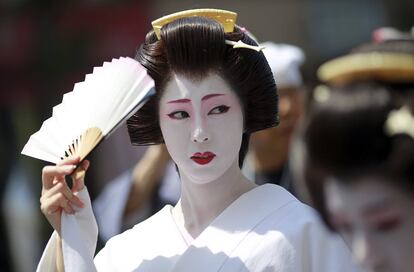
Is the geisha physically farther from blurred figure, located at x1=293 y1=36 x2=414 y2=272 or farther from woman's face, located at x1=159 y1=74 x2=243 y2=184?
blurred figure, located at x1=293 y1=36 x2=414 y2=272

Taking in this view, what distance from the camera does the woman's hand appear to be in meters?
2.94

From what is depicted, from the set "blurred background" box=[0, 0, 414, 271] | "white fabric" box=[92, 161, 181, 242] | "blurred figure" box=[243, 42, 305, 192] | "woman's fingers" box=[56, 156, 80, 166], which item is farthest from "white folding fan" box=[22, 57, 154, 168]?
"blurred background" box=[0, 0, 414, 271]

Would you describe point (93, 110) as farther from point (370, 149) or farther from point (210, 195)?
point (370, 149)

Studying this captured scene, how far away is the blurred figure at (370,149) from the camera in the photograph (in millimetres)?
2014

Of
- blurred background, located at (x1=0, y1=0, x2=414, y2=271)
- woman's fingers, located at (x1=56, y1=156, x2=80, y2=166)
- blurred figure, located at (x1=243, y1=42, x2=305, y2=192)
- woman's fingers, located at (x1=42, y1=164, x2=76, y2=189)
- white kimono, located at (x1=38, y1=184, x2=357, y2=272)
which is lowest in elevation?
blurred background, located at (x1=0, y1=0, x2=414, y2=271)

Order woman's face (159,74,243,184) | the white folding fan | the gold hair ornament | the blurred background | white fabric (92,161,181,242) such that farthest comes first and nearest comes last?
1. the blurred background
2. white fabric (92,161,181,242)
3. the gold hair ornament
4. woman's face (159,74,243,184)
5. the white folding fan

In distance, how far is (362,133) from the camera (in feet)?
6.60

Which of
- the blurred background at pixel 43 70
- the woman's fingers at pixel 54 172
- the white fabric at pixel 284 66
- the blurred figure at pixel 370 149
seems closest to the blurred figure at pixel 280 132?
the white fabric at pixel 284 66

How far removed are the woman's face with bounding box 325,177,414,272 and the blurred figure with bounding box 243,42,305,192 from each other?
3.09 m

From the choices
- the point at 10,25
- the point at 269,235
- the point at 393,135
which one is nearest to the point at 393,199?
the point at 393,135

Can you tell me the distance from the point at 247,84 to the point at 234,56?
3.4 inches

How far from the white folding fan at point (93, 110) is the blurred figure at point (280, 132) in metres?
2.17

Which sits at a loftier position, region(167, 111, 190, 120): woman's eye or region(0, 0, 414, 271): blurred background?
region(167, 111, 190, 120): woman's eye

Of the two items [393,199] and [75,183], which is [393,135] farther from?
[75,183]
